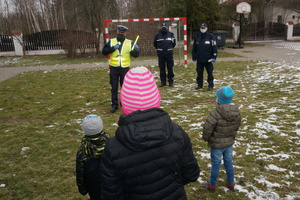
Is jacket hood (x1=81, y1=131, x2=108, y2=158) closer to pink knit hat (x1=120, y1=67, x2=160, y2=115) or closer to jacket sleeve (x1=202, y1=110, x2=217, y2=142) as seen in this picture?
pink knit hat (x1=120, y1=67, x2=160, y2=115)

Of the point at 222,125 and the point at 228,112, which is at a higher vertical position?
the point at 228,112

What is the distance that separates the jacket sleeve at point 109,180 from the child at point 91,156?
59 cm

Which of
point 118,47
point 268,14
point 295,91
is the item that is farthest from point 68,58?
point 268,14

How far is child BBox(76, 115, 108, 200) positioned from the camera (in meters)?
2.28

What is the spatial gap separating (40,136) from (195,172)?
13.0 ft

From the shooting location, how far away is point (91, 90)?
8.69 metres

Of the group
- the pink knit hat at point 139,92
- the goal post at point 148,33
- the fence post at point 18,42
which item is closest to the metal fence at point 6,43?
the fence post at point 18,42

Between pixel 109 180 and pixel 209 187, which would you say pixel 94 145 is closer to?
pixel 109 180

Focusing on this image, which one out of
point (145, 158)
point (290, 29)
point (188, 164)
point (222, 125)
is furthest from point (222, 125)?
point (290, 29)

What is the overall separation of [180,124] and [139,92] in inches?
144

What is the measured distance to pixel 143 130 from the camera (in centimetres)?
→ 153

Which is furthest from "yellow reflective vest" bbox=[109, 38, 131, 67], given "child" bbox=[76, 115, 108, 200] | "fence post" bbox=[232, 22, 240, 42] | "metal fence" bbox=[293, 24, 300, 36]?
"metal fence" bbox=[293, 24, 300, 36]

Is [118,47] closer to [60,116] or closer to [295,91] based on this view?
[60,116]

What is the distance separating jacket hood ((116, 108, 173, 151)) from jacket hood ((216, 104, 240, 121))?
1.50 metres
